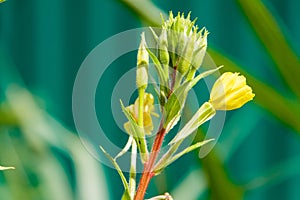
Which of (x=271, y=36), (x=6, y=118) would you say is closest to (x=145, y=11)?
(x=271, y=36)

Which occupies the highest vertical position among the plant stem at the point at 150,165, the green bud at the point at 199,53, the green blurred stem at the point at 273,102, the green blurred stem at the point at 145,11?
the green blurred stem at the point at 145,11

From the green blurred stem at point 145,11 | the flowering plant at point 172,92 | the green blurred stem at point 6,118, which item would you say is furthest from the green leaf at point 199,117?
the green blurred stem at point 6,118

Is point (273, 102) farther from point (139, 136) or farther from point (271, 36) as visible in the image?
point (139, 136)

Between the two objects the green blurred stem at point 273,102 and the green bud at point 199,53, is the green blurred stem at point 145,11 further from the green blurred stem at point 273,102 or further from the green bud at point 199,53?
the green bud at point 199,53

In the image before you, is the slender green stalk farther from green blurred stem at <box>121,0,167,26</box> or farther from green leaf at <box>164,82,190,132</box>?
green blurred stem at <box>121,0,167,26</box>

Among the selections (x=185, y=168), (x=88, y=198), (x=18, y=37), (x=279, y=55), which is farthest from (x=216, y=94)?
(x=18, y=37)

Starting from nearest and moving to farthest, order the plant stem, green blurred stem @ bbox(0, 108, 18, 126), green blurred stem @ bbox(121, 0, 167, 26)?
the plant stem < green blurred stem @ bbox(121, 0, 167, 26) < green blurred stem @ bbox(0, 108, 18, 126)

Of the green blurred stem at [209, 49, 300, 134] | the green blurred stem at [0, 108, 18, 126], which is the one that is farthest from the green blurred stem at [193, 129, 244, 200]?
the green blurred stem at [0, 108, 18, 126]
